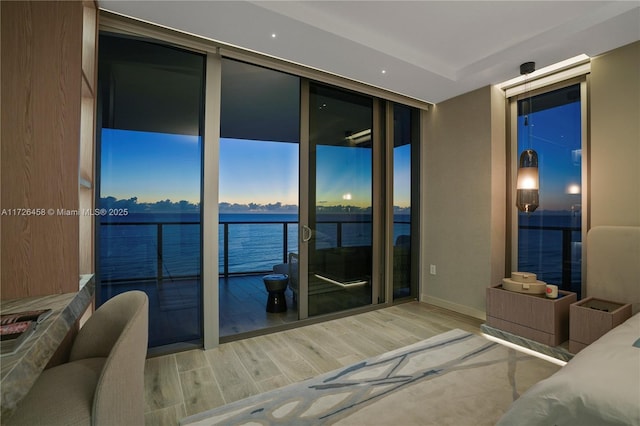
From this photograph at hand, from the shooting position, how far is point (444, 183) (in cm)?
398

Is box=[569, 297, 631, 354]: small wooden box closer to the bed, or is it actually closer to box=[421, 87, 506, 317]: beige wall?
the bed

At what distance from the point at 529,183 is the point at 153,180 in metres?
3.62

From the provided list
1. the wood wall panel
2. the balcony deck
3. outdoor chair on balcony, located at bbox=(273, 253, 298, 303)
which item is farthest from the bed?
outdoor chair on balcony, located at bbox=(273, 253, 298, 303)

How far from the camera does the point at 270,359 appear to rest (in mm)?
2551

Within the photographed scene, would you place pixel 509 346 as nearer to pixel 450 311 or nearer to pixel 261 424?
pixel 450 311

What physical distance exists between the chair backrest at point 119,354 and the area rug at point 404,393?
0.76m

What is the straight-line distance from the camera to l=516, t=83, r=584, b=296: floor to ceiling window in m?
3.08

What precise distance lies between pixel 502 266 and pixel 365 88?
2678 mm

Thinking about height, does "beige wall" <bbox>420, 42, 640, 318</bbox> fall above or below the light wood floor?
above

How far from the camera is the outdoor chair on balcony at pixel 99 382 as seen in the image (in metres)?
0.96

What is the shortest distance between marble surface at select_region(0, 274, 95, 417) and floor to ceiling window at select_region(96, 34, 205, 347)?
1.03m

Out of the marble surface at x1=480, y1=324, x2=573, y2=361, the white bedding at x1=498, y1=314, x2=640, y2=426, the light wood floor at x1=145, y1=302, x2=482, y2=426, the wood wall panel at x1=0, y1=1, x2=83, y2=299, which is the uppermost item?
the wood wall panel at x1=0, y1=1, x2=83, y2=299

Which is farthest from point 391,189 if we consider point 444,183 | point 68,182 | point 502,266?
point 68,182

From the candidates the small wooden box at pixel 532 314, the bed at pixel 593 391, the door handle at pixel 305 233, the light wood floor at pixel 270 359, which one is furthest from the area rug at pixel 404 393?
the door handle at pixel 305 233
